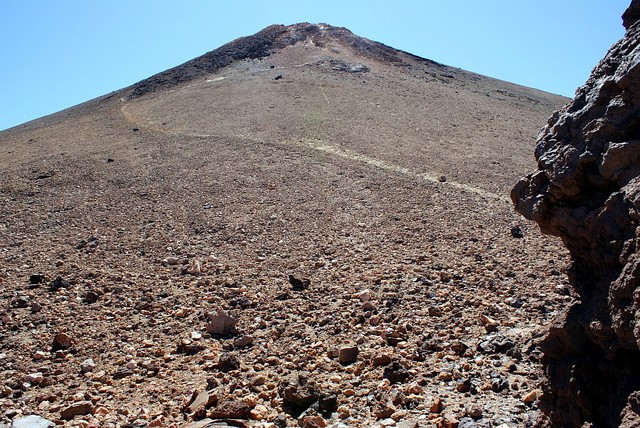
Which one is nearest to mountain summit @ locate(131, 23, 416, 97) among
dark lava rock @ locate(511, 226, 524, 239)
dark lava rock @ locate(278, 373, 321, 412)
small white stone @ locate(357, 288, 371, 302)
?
dark lava rock @ locate(511, 226, 524, 239)

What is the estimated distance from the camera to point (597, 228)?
3246mm

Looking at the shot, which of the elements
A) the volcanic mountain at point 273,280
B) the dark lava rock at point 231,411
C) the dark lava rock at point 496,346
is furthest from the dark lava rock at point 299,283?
the dark lava rock at point 231,411

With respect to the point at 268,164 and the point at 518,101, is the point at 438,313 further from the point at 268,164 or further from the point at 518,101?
the point at 518,101

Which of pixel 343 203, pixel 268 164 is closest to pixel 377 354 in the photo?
pixel 343 203

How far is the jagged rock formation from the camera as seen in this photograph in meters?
2.94

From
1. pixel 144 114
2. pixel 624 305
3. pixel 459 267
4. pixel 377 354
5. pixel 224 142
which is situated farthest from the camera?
pixel 144 114

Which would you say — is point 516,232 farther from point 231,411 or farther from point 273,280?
point 231,411

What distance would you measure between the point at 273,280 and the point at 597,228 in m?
5.36

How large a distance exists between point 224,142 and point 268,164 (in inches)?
142

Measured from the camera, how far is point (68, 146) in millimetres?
20047

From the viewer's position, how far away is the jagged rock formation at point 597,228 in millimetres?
2941

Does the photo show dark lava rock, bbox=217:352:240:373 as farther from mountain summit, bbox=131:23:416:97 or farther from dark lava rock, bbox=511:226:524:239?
mountain summit, bbox=131:23:416:97

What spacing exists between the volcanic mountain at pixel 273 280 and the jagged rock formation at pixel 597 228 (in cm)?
108

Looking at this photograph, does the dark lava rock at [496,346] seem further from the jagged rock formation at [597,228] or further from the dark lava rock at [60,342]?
the dark lava rock at [60,342]
